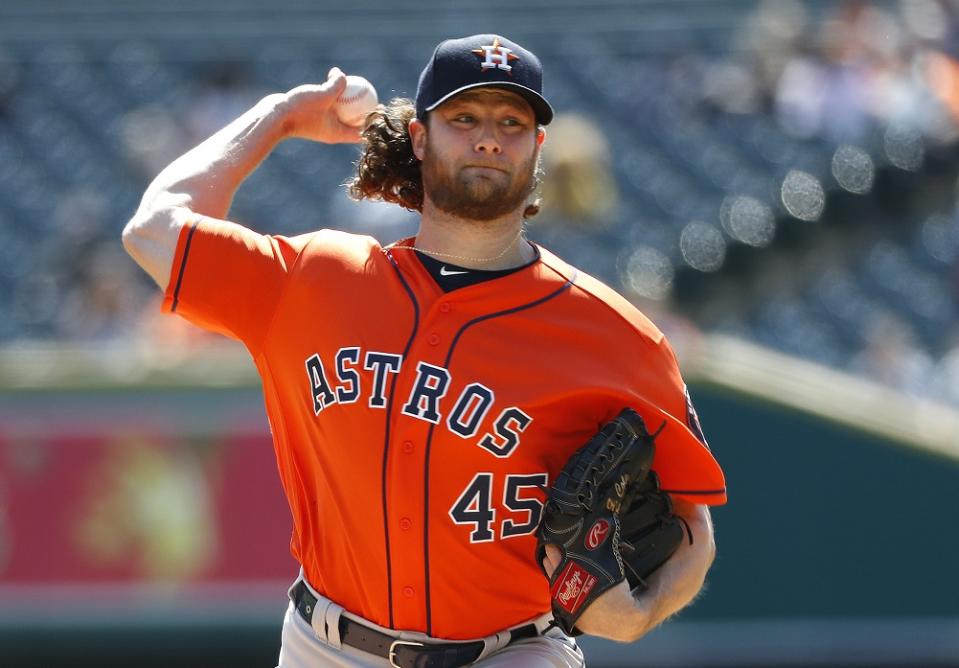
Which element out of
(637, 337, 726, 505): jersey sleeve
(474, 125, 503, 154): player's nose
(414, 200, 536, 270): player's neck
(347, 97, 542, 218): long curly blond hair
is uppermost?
(474, 125, 503, 154): player's nose

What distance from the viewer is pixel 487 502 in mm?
3043

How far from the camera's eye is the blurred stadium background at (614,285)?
276 inches

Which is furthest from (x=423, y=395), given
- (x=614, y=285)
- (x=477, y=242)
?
(x=614, y=285)

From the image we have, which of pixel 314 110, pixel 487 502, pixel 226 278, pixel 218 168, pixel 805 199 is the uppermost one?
pixel 314 110

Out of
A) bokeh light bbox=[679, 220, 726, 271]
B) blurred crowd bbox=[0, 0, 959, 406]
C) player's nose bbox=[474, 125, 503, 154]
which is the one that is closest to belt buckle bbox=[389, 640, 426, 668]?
player's nose bbox=[474, 125, 503, 154]

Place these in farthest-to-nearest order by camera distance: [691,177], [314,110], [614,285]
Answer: [691,177] → [614,285] → [314,110]

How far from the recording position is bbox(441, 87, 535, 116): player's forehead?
3.11 meters

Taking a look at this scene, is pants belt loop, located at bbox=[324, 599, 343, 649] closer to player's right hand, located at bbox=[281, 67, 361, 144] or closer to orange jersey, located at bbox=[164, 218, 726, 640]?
orange jersey, located at bbox=[164, 218, 726, 640]

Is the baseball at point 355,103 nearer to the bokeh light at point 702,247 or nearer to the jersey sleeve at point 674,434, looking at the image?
the jersey sleeve at point 674,434

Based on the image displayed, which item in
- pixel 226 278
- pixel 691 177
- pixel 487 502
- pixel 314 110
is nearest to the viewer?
pixel 487 502

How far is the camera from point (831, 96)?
9.95m

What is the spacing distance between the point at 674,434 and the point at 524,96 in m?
0.72

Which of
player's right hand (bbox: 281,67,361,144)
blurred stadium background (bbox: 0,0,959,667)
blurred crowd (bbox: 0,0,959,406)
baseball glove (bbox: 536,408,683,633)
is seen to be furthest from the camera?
blurred crowd (bbox: 0,0,959,406)

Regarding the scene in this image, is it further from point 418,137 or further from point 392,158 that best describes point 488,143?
point 392,158
